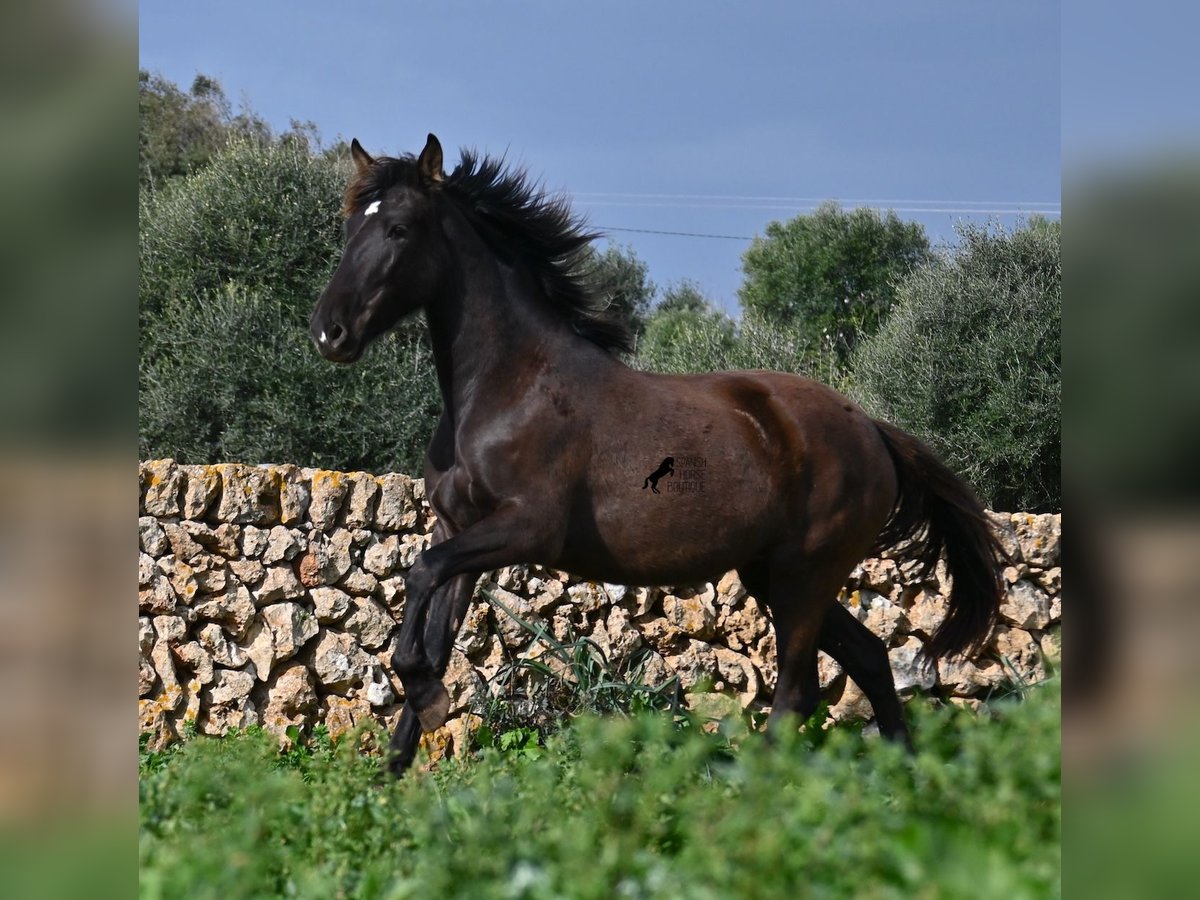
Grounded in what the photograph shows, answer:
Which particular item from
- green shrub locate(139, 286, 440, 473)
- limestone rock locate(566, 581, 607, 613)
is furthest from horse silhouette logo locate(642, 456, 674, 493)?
green shrub locate(139, 286, 440, 473)

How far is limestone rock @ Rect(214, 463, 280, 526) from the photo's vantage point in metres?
6.08

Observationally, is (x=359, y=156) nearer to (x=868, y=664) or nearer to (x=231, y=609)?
(x=231, y=609)

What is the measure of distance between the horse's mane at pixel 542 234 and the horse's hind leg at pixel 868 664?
1.59 meters

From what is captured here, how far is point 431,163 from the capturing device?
451 cm

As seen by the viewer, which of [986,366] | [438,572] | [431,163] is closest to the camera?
[438,572]

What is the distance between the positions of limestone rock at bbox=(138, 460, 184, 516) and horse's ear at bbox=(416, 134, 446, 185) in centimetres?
244

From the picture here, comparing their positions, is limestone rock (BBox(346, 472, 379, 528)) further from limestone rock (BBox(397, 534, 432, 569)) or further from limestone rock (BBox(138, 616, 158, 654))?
limestone rock (BBox(138, 616, 158, 654))

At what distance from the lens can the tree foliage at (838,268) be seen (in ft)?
64.5

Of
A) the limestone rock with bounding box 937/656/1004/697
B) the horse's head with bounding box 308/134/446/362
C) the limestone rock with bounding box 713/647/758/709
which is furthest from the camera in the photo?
the limestone rock with bounding box 937/656/1004/697

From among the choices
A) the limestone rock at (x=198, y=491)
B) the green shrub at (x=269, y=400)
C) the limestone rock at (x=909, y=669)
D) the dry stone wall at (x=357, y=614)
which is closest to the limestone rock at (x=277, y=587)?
the dry stone wall at (x=357, y=614)

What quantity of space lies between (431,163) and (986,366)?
897 cm

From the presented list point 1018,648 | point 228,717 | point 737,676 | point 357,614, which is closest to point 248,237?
point 357,614
